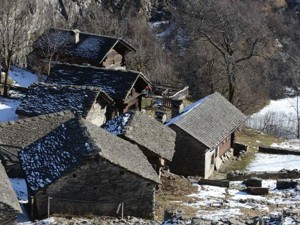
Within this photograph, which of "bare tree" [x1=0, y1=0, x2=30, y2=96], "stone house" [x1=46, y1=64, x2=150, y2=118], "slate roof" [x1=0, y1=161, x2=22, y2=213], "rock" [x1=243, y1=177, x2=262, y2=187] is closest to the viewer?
"slate roof" [x1=0, y1=161, x2=22, y2=213]

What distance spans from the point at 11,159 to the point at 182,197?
8.06m

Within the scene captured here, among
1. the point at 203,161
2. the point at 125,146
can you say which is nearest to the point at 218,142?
the point at 203,161

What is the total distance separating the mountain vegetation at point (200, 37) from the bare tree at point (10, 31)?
0.24 meters

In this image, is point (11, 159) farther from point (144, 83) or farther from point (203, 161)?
point (144, 83)

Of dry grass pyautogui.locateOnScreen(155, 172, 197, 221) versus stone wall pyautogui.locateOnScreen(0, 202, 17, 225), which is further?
dry grass pyautogui.locateOnScreen(155, 172, 197, 221)

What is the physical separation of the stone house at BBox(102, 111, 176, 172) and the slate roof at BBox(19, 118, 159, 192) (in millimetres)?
2471

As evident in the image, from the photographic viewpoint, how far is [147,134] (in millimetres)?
30703

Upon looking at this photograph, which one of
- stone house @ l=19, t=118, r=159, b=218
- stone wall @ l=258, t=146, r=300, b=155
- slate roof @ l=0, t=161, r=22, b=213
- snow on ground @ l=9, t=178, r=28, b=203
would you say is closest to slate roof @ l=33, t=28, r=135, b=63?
stone wall @ l=258, t=146, r=300, b=155

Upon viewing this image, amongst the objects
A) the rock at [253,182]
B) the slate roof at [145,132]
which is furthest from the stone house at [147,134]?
the rock at [253,182]

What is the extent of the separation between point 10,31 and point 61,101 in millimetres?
17544

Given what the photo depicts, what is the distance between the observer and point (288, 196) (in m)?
30.2

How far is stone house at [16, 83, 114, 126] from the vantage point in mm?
35812

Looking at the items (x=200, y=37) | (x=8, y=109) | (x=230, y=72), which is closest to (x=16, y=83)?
(x=8, y=109)

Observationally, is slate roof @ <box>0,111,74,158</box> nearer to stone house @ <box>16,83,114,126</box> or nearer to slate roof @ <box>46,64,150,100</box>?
stone house @ <box>16,83,114,126</box>
